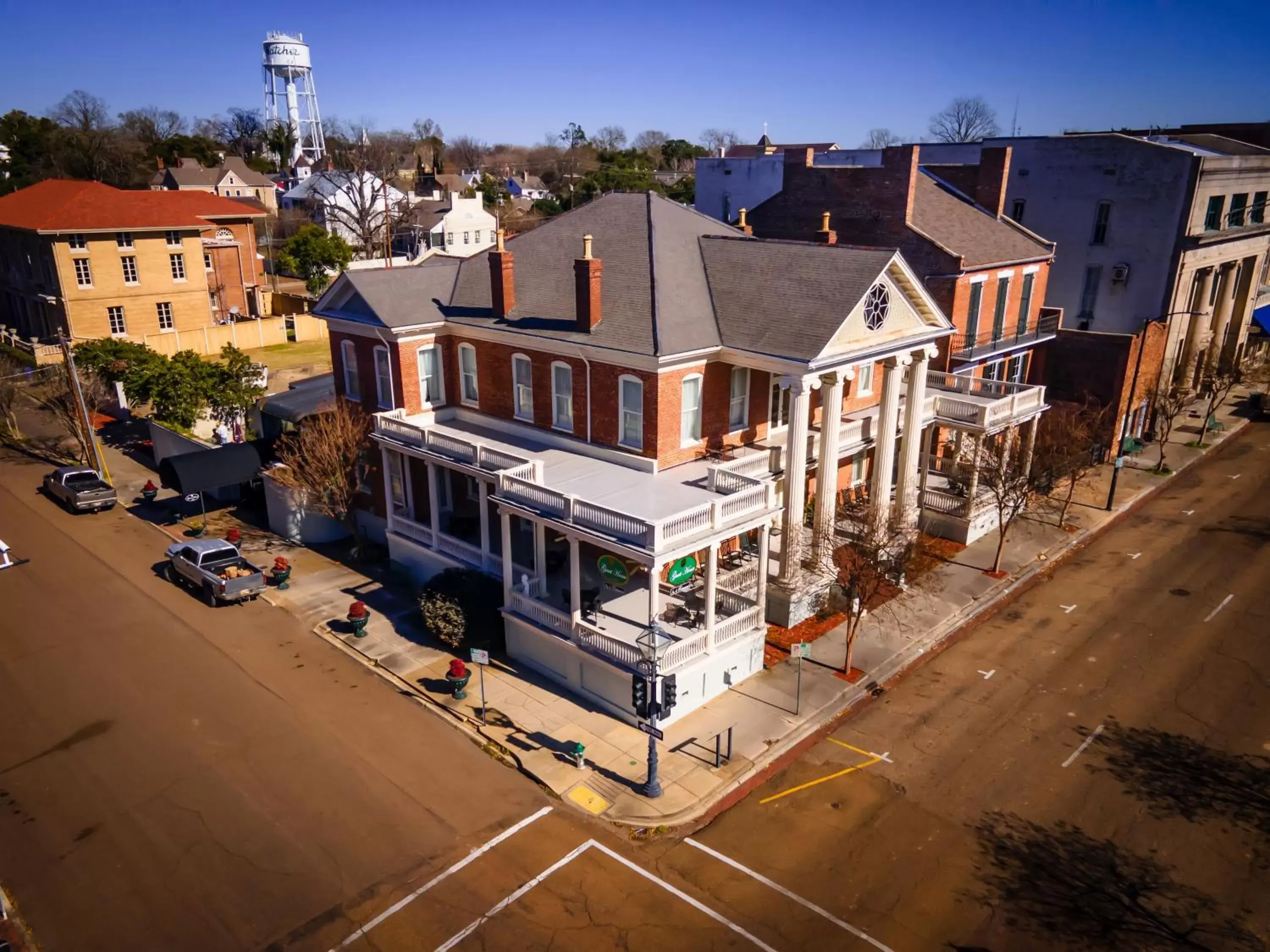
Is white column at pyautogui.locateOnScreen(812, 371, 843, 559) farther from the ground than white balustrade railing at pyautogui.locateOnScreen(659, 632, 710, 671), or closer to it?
farther from the ground

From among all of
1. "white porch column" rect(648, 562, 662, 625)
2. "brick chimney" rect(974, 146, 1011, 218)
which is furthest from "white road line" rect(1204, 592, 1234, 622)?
"brick chimney" rect(974, 146, 1011, 218)

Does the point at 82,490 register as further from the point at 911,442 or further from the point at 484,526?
the point at 911,442

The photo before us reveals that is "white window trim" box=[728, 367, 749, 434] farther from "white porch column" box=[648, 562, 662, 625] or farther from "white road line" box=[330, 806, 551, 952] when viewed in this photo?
"white road line" box=[330, 806, 551, 952]

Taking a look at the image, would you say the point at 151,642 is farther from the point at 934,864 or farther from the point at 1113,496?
the point at 1113,496

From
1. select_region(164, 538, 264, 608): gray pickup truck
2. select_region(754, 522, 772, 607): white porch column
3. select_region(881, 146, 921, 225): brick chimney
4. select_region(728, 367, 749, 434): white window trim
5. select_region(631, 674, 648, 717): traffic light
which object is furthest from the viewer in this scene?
select_region(881, 146, 921, 225): brick chimney

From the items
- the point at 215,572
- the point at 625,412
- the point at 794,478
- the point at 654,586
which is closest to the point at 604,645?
the point at 654,586

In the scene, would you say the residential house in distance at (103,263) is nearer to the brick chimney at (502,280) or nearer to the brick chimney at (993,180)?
the brick chimney at (502,280)

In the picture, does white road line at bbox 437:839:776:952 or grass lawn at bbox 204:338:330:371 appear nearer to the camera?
white road line at bbox 437:839:776:952

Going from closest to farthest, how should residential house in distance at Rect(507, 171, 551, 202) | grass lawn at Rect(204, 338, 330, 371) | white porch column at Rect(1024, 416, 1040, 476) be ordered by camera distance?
white porch column at Rect(1024, 416, 1040, 476), grass lawn at Rect(204, 338, 330, 371), residential house in distance at Rect(507, 171, 551, 202)
